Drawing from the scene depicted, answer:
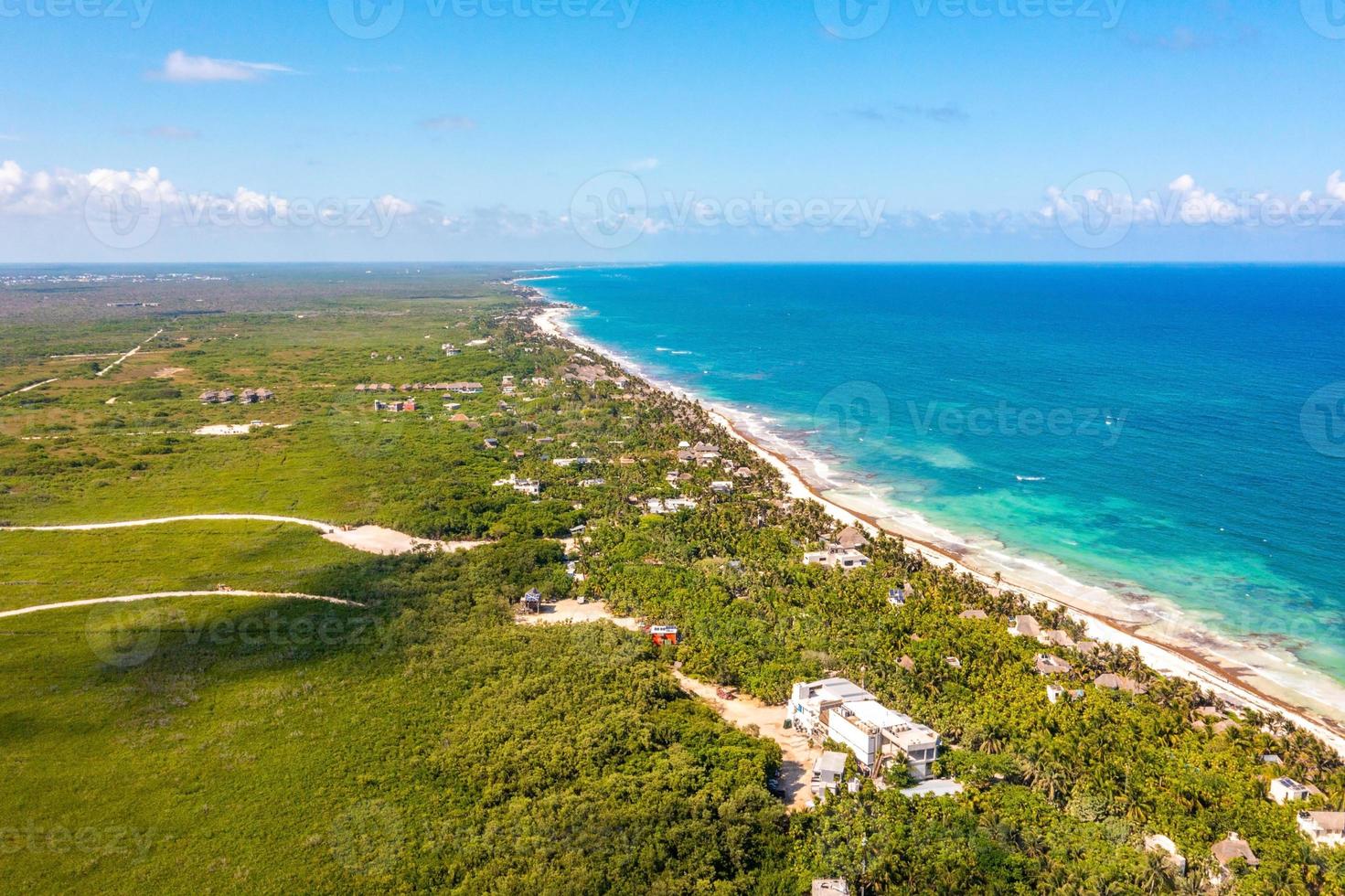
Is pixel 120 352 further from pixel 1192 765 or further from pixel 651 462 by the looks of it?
pixel 1192 765

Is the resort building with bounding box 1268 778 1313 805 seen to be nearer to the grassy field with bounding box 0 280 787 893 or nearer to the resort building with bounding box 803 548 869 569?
the grassy field with bounding box 0 280 787 893

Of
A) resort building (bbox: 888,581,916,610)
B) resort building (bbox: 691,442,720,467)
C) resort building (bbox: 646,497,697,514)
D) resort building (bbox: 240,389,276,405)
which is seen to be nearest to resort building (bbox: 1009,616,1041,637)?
resort building (bbox: 888,581,916,610)

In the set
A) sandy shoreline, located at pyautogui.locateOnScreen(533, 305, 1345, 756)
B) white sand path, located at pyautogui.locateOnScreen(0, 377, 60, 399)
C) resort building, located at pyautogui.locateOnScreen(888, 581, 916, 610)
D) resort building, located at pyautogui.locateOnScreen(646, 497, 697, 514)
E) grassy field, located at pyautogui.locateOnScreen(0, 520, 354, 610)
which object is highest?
white sand path, located at pyautogui.locateOnScreen(0, 377, 60, 399)

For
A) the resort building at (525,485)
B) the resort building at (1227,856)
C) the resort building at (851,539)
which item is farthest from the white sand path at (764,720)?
the resort building at (525,485)

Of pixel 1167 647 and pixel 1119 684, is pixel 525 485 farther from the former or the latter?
pixel 1167 647

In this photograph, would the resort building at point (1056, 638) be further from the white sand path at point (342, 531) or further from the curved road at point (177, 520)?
the curved road at point (177, 520)

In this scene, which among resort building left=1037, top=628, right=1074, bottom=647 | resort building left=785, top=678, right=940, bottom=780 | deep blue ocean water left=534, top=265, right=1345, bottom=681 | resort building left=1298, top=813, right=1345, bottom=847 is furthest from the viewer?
deep blue ocean water left=534, top=265, right=1345, bottom=681
